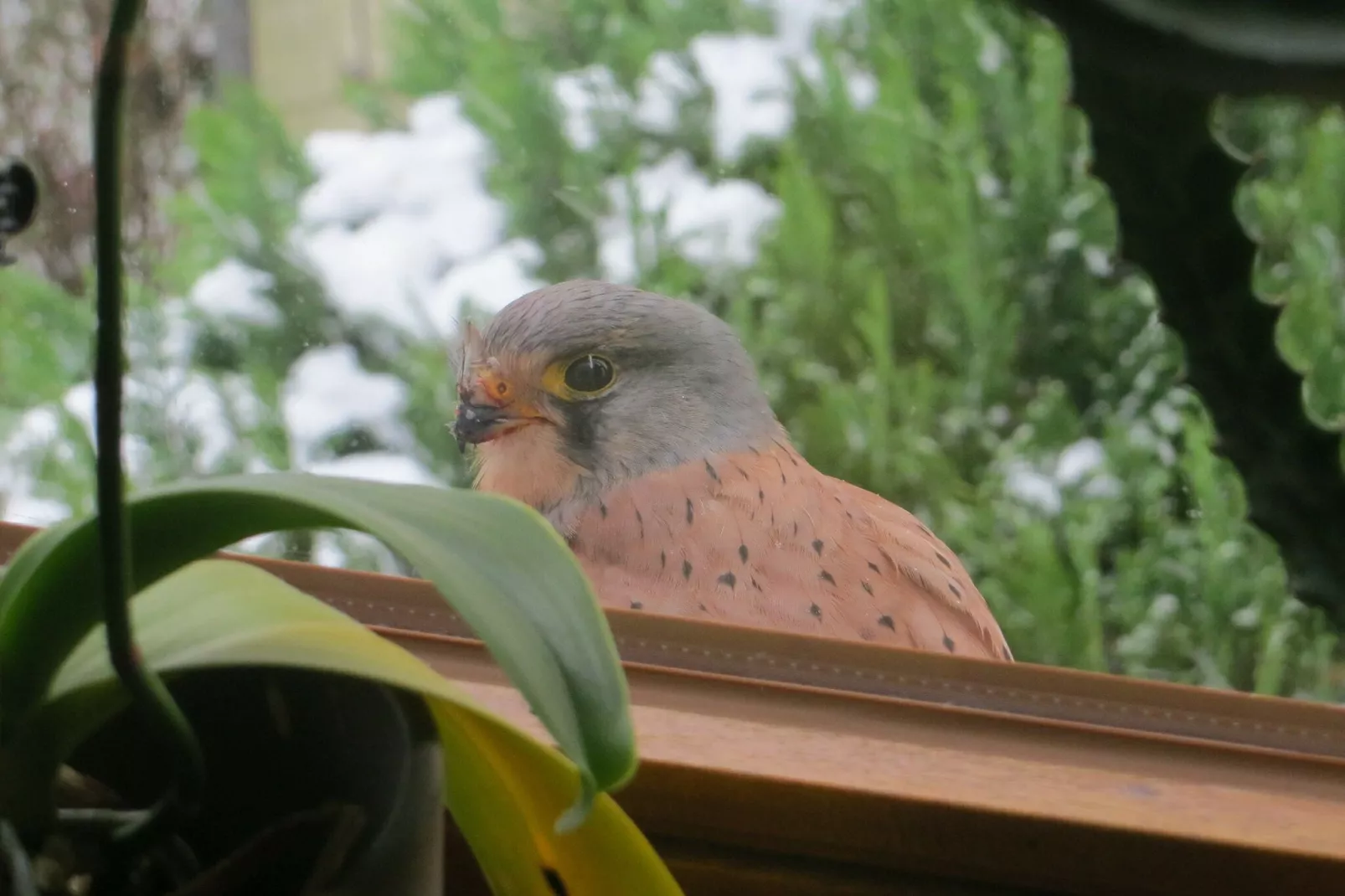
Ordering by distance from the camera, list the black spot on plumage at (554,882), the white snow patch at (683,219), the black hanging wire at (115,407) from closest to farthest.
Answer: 1. the black hanging wire at (115,407)
2. the black spot on plumage at (554,882)
3. the white snow patch at (683,219)

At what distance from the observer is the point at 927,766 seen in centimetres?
59

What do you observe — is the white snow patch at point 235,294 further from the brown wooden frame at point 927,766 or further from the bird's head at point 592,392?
the brown wooden frame at point 927,766

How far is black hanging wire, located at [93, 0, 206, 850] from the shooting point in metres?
0.28

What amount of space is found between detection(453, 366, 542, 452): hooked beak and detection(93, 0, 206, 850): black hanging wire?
565 millimetres

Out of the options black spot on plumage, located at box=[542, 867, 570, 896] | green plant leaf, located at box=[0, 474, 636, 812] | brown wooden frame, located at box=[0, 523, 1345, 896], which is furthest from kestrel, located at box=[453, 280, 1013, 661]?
green plant leaf, located at box=[0, 474, 636, 812]

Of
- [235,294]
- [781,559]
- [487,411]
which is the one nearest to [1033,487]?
[781,559]

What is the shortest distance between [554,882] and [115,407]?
9.9 inches

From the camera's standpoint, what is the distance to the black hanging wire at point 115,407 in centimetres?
28

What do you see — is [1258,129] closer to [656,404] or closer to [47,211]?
[656,404]

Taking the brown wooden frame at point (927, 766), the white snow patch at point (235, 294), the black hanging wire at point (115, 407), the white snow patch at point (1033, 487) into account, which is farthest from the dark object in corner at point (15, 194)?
the white snow patch at point (1033, 487)

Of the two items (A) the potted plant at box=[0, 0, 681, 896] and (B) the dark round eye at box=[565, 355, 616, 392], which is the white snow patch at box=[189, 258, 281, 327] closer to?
(B) the dark round eye at box=[565, 355, 616, 392]

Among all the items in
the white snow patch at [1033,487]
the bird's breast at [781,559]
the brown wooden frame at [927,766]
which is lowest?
the white snow patch at [1033,487]

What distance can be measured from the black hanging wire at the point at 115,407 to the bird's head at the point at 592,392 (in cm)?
57

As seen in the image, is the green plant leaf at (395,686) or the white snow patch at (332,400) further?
the white snow patch at (332,400)
